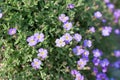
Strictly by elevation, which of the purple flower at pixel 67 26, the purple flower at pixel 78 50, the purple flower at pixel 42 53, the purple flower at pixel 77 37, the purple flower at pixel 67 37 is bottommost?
the purple flower at pixel 42 53

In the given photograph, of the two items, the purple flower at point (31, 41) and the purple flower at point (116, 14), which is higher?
the purple flower at point (116, 14)

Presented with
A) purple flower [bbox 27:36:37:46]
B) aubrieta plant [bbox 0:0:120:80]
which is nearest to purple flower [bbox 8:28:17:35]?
aubrieta plant [bbox 0:0:120:80]

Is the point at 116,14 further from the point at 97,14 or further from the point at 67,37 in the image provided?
the point at 67,37

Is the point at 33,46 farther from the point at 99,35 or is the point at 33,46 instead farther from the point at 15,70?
the point at 99,35

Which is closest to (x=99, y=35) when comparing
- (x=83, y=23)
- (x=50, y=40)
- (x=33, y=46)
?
(x=83, y=23)

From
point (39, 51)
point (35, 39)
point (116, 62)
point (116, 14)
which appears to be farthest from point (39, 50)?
point (116, 14)

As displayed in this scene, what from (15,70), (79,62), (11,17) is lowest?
(15,70)

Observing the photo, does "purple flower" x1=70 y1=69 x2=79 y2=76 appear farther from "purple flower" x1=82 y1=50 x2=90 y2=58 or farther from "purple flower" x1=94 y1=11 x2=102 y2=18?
"purple flower" x1=94 y1=11 x2=102 y2=18

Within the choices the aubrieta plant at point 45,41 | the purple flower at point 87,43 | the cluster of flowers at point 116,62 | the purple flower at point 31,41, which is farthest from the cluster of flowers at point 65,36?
the cluster of flowers at point 116,62

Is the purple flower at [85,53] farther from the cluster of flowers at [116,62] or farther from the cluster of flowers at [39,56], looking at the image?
the cluster of flowers at [116,62]
